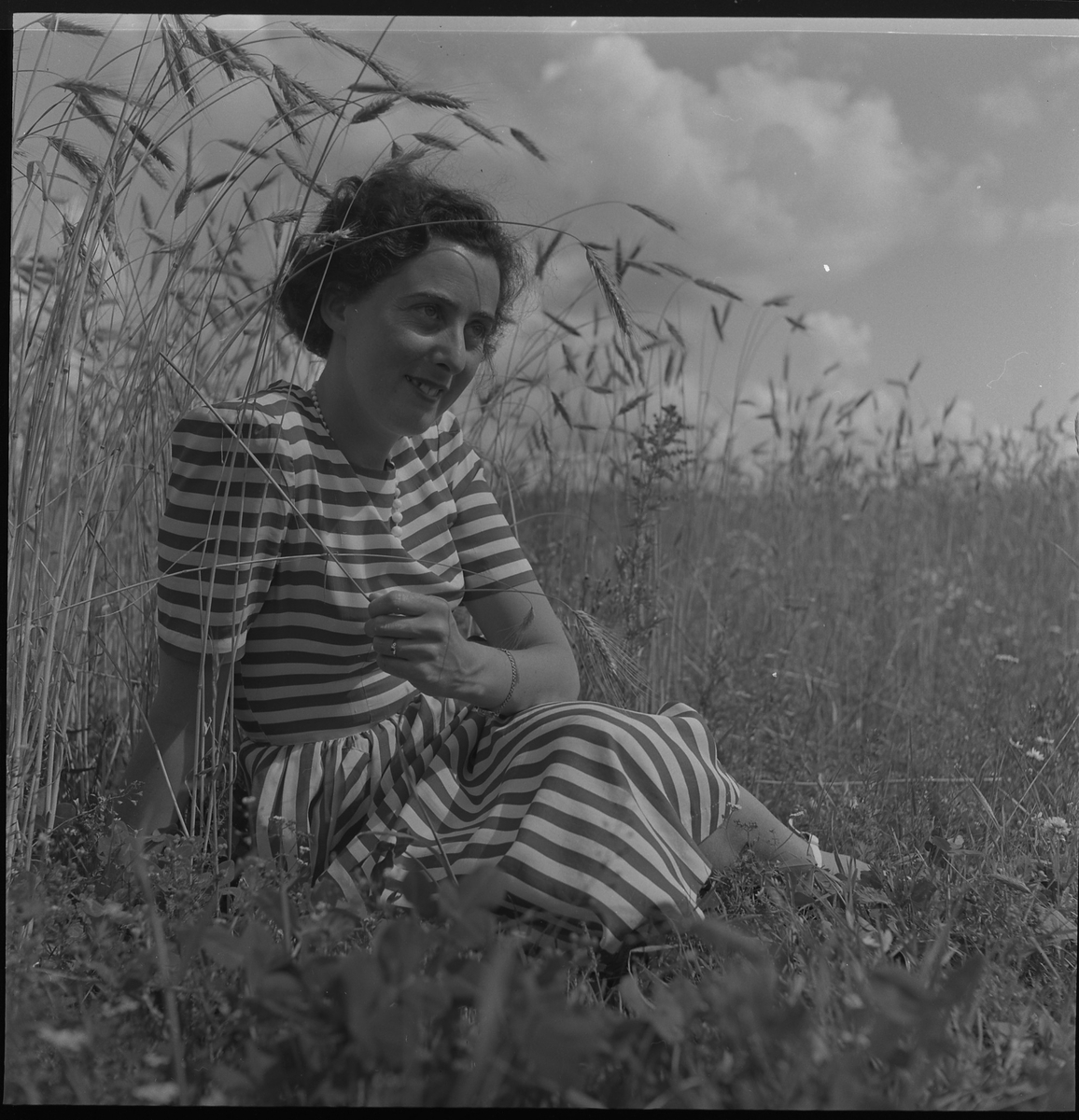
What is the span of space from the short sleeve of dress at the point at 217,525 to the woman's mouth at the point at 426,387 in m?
0.21

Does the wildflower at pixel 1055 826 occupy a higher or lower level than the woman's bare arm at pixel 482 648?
lower

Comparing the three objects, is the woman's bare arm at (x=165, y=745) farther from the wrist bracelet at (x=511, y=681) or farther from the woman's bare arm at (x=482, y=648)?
the wrist bracelet at (x=511, y=681)

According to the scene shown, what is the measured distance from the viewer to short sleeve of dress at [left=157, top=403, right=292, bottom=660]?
1423 mm

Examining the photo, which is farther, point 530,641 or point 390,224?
point 530,641

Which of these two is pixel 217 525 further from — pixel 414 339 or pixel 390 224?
pixel 390 224

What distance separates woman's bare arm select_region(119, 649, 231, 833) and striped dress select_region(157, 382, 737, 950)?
0.04 metres

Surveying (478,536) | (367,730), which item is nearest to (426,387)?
(478,536)

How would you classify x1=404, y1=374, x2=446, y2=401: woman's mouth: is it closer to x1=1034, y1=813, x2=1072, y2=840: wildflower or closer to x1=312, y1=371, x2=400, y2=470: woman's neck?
x1=312, y1=371, x2=400, y2=470: woman's neck

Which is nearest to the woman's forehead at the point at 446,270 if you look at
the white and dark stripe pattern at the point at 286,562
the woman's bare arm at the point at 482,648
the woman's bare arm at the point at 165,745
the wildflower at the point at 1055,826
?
the white and dark stripe pattern at the point at 286,562

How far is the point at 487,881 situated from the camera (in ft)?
3.08

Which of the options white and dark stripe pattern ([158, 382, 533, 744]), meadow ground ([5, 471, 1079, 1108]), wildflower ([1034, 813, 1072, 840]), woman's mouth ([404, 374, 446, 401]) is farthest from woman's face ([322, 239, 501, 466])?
wildflower ([1034, 813, 1072, 840])

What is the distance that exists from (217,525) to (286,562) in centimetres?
11

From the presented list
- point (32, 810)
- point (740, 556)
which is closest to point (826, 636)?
point (740, 556)

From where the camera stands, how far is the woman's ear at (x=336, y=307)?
1547mm
